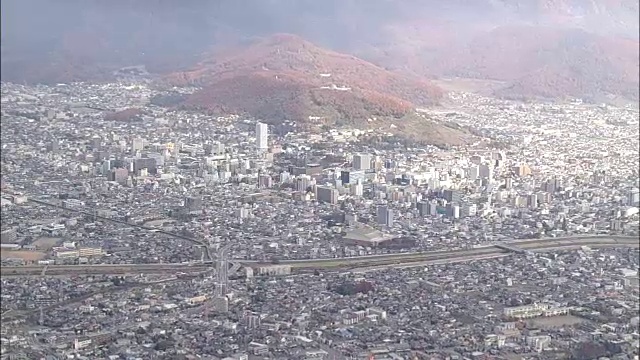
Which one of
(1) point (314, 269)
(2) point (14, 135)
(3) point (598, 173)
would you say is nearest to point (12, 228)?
(1) point (314, 269)

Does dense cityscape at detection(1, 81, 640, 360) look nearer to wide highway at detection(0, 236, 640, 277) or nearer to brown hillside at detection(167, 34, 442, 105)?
wide highway at detection(0, 236, 640, 277)

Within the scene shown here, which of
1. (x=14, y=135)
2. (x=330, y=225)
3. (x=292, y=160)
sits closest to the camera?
(x=330, y=225)

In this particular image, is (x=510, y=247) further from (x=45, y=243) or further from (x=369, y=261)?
(x=45, y=243)

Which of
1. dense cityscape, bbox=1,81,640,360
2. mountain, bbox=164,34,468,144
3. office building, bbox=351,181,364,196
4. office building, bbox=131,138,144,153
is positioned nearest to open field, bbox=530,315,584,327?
dense cityscape, bbox=1,81,640,360

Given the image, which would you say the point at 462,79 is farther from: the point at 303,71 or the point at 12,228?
the point at 12,228

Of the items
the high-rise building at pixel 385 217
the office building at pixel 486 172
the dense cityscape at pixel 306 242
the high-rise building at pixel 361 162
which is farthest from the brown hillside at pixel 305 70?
the high-rise building at pixel 385 217

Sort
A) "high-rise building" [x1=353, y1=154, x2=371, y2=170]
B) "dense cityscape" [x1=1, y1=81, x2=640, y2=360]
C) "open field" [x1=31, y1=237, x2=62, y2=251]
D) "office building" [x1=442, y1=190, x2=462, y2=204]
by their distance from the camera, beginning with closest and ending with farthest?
"dense cityscape" [x1=1, y1=81, x2=640, y2=360], "open field" [x1=31, y1=237, x2=62, y2=251], "office building" [x1=442, y1=190, x2=462, y2=204], "high-rise building" [x1=353, y1=154, x2=371, y2=170]
